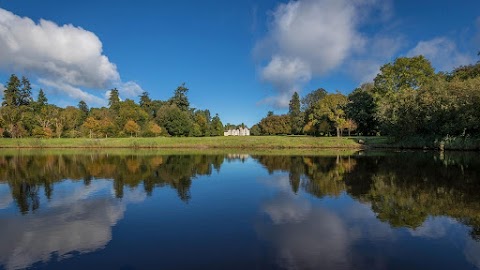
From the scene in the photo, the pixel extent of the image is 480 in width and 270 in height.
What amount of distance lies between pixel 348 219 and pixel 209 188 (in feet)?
32.2

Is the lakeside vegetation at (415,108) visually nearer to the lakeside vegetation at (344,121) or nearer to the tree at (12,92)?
the lakeside vegetation at (344,121)

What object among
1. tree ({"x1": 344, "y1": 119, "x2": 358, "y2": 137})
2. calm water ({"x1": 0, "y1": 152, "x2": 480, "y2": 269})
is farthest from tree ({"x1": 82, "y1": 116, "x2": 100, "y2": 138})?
calm water ({"x1": 0, "y1": 152, "x2": 480, "y2": 269})

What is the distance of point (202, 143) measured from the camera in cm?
7075

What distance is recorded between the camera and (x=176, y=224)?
12188 millimetres

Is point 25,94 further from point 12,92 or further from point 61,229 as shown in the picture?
point 61,229

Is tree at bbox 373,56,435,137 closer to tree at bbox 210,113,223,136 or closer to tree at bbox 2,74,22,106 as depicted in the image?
tree at bbox 210,113,223,136

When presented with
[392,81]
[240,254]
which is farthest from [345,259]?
[392,81]

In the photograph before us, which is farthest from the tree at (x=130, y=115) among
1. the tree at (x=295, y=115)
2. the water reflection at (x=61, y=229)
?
the water reflection at (x=61, y=229)

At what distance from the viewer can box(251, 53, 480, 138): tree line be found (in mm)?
48281

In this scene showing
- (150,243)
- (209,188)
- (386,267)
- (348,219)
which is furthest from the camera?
(209,188)

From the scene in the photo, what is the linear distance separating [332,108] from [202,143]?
1320 inches

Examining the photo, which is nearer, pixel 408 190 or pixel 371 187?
pixel 408 190

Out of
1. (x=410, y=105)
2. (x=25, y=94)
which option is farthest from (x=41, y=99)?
(x=410, y=105)

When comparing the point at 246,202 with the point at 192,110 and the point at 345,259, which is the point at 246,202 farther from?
the point at 192,110
